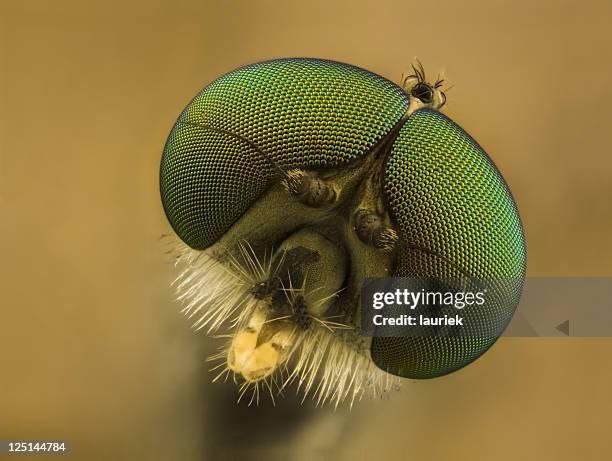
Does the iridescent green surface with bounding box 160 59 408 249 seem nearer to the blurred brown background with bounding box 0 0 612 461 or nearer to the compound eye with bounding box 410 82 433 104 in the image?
the compound eye with bounding box 410 82 433 104

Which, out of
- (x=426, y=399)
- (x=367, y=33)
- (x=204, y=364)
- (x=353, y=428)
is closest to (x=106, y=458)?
(x=204, y=364)

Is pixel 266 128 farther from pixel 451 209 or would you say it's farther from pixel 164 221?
pixel 164 221

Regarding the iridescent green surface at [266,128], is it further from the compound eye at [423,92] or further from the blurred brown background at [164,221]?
the blurred brown background at [164,221]

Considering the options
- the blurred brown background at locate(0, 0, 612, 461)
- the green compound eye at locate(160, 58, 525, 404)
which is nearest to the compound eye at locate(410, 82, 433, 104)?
the green compound eye at locate(160, 58, 525, 404)

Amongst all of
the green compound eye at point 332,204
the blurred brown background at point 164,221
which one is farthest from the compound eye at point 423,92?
the blurred brown background at point 164,221

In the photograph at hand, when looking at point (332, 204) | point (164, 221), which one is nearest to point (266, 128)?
point (332, 204)
